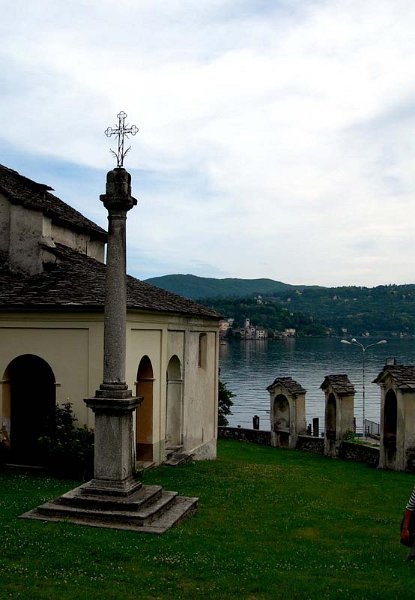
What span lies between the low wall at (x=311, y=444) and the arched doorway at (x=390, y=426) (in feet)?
19.4

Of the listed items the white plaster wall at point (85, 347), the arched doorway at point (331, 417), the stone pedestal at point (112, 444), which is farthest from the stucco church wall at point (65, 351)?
the arched doorway at point (331, 417)

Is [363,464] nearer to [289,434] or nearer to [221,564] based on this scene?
[289,434]

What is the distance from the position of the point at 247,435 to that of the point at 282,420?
11.1ft

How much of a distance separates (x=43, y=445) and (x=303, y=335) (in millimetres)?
180571

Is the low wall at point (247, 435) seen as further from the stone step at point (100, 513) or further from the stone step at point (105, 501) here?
the stone step at point (100, 513)

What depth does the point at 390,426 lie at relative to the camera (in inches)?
962

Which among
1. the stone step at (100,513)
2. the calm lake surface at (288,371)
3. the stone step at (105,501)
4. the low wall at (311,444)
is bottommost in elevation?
the calm lake surface at (288,371)

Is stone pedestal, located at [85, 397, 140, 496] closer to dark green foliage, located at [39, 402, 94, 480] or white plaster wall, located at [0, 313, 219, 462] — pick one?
dark green foliage, located at [39, 402, 94, 480]

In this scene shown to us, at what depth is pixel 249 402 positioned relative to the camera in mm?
69125

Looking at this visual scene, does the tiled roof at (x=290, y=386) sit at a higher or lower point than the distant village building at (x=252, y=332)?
lower

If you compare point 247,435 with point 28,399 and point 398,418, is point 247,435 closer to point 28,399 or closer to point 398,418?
point 398,418

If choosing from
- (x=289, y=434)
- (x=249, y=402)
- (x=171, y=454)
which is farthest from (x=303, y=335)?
(x=171, y=454)

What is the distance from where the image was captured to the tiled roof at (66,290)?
15602mm

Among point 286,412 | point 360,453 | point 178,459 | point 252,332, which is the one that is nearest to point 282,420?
point 286,412
